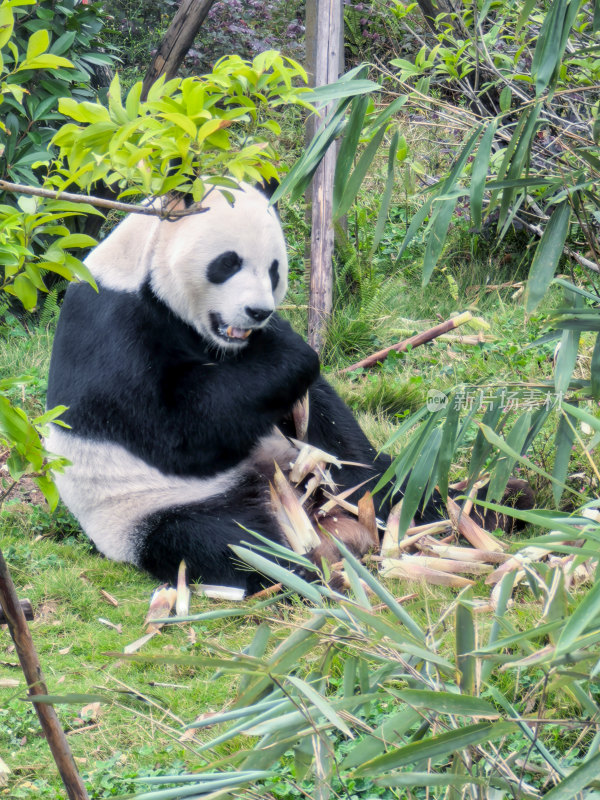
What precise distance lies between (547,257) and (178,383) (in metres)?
1.81

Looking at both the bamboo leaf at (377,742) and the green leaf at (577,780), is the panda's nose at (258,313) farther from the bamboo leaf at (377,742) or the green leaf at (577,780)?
the green leaf at (577,780)

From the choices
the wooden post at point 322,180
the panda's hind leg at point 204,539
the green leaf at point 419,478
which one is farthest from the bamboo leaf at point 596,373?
the wooden post at point 322,180

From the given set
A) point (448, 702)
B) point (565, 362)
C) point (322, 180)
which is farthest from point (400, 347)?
point (448, 702)

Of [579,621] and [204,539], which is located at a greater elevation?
[579,621]

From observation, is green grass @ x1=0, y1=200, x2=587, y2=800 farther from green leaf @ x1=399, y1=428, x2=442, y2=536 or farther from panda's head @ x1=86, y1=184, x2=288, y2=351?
panda's head @ x1=86, y1=184, x2=288, y2=351

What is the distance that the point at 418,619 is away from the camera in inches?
106

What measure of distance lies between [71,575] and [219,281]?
4.38 ft

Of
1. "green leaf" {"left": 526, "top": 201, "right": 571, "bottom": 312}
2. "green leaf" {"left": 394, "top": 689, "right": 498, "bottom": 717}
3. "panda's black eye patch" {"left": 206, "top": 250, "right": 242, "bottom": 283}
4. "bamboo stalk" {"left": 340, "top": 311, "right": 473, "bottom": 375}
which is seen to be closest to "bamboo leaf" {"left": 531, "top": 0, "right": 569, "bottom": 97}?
"green leaf" {"left": 526, "top": 201, "right": 571, "bottom": 312}

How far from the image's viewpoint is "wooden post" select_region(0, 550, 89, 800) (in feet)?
4.56

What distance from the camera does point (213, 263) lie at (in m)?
3.30

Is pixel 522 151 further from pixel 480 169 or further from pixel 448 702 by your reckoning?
pixel 448 702

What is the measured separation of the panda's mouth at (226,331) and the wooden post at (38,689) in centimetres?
207

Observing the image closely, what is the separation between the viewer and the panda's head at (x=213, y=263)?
3271 millimetres

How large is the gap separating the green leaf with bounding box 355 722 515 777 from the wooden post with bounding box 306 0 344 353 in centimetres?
406
